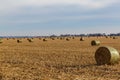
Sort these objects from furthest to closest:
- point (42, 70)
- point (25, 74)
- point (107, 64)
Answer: point (107, 64), point (42, 70), point (25, 74)

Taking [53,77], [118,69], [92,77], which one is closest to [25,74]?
[53,77]

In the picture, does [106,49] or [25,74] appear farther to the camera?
[106,49]

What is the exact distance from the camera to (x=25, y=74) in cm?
1800

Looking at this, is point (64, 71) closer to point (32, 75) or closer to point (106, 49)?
point (32, 75)

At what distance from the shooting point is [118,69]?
19719 mm

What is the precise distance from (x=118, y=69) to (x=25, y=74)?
18.5 feet

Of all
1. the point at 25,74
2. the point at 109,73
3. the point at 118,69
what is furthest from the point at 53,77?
the point at 118,69

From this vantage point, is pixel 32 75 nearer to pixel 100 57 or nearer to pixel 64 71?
pixel 64 71

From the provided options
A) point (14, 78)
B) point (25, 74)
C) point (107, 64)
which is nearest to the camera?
point (14, 78)

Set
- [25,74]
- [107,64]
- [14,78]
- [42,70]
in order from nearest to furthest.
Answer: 1. [14,78]
2. [25,74]
3. [42,70]
4. [107,64]

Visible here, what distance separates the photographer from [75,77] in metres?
16.7

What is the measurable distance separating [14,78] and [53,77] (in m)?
1.97

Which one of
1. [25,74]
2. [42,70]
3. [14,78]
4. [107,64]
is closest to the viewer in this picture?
[14,78]

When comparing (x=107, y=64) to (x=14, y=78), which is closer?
(x=14, y=78)
